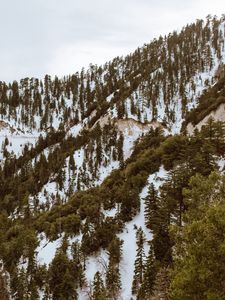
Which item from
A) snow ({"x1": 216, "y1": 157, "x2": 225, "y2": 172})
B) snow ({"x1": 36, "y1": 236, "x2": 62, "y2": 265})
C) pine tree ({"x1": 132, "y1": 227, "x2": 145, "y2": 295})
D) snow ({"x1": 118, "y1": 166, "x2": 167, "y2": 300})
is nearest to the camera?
pine tree ({"x1": 132, "y1": 227, "x2": 145, "y2": 295})

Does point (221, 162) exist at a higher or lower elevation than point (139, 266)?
higher

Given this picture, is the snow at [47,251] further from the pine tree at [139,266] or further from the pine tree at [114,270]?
the pine tree at [139,266]

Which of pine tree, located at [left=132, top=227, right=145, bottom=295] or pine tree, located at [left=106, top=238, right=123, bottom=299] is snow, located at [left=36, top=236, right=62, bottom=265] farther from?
pine tree, located at [left=132, top=227, right=145, bottom=295]

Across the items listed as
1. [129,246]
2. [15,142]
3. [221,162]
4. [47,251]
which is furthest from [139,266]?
[15,142]

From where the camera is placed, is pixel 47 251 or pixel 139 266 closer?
pixel 139 266

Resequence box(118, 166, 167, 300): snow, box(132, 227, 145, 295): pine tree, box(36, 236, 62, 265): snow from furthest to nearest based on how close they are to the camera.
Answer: box(36, 236, 62, 265): snow → box(118, 166, 167, 300): snow → box(132, 227, 145, 295): pine tree

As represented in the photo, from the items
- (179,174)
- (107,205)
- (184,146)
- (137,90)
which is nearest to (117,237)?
(107,205)

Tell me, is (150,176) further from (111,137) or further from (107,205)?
(111,137)

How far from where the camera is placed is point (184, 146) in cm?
7000

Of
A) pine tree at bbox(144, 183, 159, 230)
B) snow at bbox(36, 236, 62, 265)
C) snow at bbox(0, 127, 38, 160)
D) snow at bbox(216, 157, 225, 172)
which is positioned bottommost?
snow at bbox(36, 236, 62, 265)

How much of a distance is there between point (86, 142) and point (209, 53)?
8278cm

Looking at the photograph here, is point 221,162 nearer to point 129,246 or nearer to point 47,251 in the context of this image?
point 129,246

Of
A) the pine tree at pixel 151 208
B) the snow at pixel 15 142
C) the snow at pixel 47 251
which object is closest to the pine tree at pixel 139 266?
the pine tree at pixel 151 208

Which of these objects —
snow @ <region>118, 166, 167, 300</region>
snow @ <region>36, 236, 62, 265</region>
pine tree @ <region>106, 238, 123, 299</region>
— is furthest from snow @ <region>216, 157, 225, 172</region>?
snow @ <region>36, 236, 62, 265</region>
